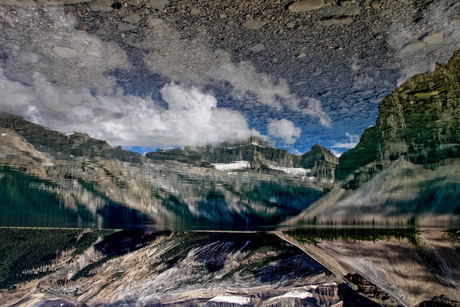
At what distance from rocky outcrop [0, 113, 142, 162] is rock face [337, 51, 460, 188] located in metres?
2.23

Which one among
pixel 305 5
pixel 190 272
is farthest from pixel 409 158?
pixel 190 272

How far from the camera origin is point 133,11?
5.94 ft

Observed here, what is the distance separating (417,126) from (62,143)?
321cm

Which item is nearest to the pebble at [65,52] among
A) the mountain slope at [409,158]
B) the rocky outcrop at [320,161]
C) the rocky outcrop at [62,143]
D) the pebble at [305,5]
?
the rocky outcrop at [62,143]

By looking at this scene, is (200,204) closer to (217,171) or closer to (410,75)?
(217,171)

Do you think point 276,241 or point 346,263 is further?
point 276,241

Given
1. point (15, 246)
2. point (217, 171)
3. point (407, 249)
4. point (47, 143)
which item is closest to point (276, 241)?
point (407, 249)

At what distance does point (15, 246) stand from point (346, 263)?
22.5 feet

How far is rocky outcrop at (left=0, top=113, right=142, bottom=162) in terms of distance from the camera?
86.0 inches

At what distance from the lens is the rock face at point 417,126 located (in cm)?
193

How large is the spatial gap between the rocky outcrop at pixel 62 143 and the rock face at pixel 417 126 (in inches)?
87.9

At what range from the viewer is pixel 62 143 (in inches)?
90.4

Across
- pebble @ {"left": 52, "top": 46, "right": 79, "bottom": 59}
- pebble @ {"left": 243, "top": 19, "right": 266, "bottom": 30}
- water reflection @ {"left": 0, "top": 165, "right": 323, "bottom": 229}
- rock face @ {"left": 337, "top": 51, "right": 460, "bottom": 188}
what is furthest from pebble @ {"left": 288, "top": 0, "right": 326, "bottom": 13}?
pebble @ {"left": 52, "top": 46, "right": 79, "bottom": 59}

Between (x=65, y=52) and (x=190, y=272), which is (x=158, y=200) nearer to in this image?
(x=65, y=52)
